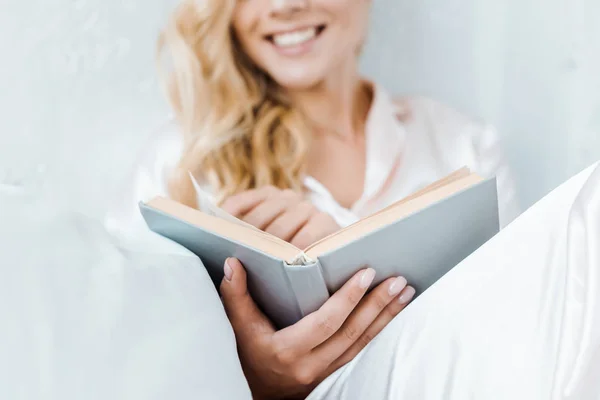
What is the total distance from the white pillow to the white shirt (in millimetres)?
466

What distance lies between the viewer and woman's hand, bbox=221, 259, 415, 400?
63 cm

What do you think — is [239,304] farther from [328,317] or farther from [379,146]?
[379,146]

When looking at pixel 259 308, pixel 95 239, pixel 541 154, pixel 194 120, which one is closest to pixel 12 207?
pixel 95 239

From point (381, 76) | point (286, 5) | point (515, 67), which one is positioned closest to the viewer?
point (286, 5)

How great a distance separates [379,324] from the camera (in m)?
0.69

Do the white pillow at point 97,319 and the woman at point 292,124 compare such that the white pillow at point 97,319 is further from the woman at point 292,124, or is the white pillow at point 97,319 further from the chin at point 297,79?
the chin at point 297,79

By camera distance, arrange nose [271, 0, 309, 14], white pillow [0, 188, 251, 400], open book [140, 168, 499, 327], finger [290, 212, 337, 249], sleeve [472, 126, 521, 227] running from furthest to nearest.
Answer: sleeve [472, 126, 521, 227] < nose [271, 0, 309, 14] < finger [290, 212, 337, 249] < open book [140, 168, 499, 327] < white pillow [0, 188, 251, 400]

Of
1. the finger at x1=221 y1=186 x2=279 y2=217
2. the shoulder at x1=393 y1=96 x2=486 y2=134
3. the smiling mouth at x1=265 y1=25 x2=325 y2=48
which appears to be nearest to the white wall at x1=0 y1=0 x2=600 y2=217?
the shoulder at x1=393 y1=96 x2=486 y2=134

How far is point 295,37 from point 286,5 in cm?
5

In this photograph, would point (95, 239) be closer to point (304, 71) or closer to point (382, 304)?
point (382, 304)

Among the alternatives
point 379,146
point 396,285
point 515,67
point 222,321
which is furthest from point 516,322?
point 515,67

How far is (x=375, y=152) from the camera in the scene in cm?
111

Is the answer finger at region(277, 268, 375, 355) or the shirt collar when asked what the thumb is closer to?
finger at region(277, 268, 375, 355)

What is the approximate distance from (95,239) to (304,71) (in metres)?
0.57
